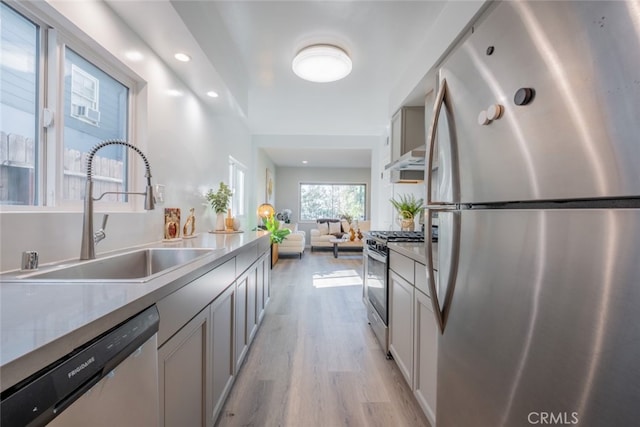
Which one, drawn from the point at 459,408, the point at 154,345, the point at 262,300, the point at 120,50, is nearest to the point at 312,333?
the point at 262,300

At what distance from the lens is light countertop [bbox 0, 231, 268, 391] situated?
1.42 ft

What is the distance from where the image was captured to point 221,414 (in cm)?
152

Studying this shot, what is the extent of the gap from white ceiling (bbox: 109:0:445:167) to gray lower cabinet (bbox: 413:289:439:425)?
6.45 ft

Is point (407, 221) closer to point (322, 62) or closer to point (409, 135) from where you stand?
point (409, 135)

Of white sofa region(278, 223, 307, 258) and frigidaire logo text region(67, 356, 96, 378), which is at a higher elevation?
frigidaire logo text region(67, 356, 96, 378)

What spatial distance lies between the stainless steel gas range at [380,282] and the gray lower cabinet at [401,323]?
7 cm

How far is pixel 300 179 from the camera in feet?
28.8

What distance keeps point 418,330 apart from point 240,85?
2.75m

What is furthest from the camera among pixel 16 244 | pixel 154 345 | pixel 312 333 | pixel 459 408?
pixel 312 333

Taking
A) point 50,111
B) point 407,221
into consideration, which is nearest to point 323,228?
point 407,221

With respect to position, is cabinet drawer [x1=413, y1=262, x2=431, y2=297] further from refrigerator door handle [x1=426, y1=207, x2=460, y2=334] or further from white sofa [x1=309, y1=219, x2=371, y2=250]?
white sofa [x1=309, y1=219, x2=371, y2=250]

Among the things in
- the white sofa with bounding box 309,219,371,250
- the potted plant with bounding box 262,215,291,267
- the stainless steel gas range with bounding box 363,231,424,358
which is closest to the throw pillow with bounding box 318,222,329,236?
the white sofa with bounding box 309,219,371,250

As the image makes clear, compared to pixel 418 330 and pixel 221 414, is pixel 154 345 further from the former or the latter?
→ pixel 418 330

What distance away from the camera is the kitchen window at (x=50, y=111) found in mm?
1085
